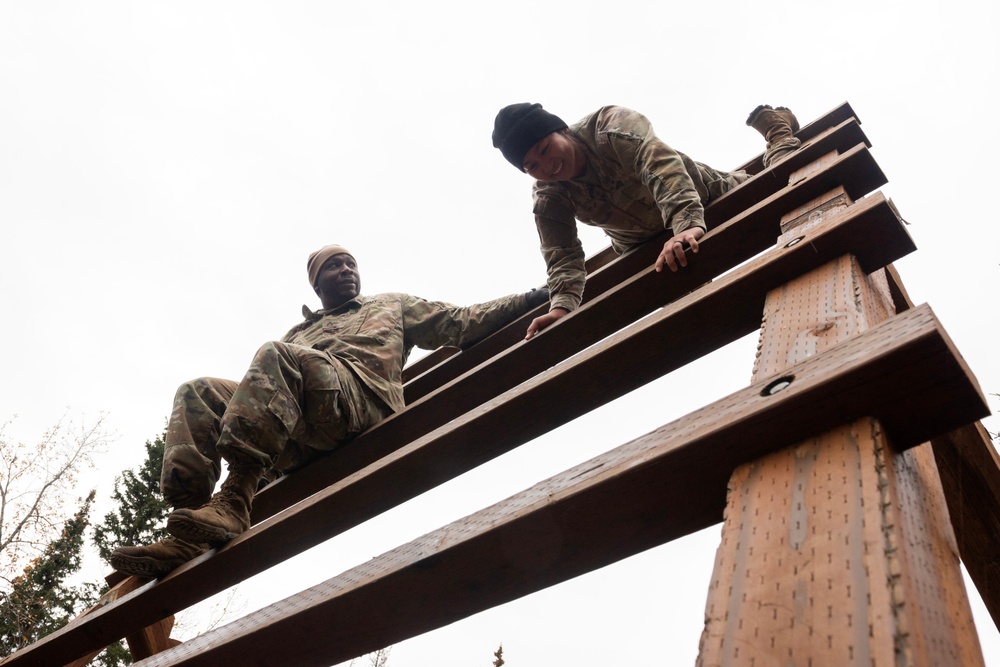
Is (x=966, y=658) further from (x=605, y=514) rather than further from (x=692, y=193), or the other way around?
(x=692, y=193)

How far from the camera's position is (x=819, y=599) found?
66 cm

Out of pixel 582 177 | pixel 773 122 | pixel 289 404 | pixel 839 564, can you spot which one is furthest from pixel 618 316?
pixel 773 122

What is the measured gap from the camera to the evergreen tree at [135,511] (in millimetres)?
12852

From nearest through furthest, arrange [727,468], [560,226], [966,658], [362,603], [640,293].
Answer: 1. [966,658]
2. [727,468]
3. [362,603]
4. [640,293]
5. [560,226]

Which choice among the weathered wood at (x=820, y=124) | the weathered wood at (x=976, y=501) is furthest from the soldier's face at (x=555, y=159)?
the weathered wood at (x=976, y=501)

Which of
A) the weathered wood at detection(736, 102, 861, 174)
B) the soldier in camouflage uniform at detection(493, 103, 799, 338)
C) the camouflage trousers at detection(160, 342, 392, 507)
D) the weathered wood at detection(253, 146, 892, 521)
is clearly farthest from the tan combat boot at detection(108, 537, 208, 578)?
the weathered wood at detection(736, 102, 861, 174)

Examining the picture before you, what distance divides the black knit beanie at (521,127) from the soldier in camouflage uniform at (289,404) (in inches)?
25.1

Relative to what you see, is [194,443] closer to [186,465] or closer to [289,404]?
[186,465]

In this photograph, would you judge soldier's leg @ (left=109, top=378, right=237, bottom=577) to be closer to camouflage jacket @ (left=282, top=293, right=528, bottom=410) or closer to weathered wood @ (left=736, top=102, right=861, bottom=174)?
camouflage jacket @ (left=282, top=293, right=528, bottom=410)

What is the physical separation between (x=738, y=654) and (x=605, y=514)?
325 millimetres

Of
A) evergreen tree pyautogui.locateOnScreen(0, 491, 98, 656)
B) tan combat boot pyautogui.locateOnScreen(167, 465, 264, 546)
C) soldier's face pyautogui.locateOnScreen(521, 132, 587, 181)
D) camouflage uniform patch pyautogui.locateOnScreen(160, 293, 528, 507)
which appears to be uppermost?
evergreen tree pyautogui.locateOnScreen(0, 491, 98, 656)

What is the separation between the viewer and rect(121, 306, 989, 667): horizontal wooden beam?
Answer: 2.68 feet

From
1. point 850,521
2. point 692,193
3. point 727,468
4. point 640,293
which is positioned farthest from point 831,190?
point 850,521

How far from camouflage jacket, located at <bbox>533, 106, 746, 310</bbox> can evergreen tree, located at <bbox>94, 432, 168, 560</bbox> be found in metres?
11.9
